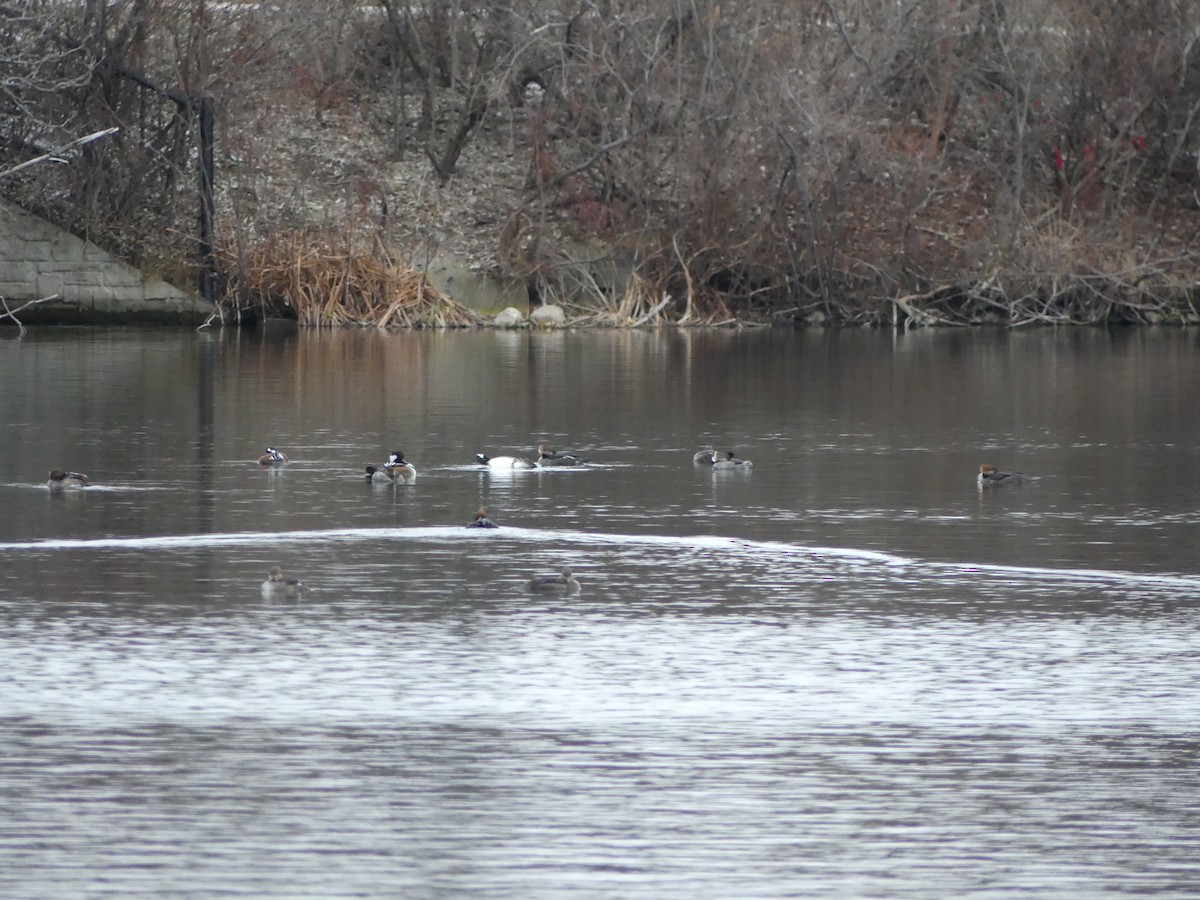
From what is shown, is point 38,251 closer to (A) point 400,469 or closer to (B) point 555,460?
(B) point 555,460

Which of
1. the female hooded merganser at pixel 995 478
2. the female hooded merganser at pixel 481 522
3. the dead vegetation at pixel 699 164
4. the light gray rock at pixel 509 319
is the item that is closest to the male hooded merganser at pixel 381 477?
the female hooded merganser at pixel 481 522

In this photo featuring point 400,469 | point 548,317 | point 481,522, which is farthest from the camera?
point 548,317

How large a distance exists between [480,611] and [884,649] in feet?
6.89

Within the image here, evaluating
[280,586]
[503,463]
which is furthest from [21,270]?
[280,586]

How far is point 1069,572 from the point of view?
1204 cm

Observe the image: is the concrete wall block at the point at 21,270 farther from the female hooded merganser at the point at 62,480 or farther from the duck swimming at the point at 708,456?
the female hooded merganser at the point at 62,480

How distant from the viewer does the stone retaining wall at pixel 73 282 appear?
1532 inches

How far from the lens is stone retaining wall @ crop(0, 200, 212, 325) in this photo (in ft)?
128

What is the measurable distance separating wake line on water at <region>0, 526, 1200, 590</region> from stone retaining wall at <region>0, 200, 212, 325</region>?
2607cm

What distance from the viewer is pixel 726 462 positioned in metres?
16.7

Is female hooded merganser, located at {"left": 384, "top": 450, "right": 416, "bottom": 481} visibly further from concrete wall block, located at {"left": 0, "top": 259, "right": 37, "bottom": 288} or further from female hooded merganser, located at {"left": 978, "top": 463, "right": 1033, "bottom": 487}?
concrete wall block, located at {"left": 0, "top": 259, "right": 37, "bottom": 288}

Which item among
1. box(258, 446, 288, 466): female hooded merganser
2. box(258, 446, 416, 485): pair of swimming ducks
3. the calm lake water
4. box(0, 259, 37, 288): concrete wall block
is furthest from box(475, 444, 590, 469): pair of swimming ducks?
box(0, 259, 37, 288): concrete wall block

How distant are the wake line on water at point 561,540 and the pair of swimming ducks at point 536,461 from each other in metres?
2.92

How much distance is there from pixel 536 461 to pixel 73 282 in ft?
78.0
